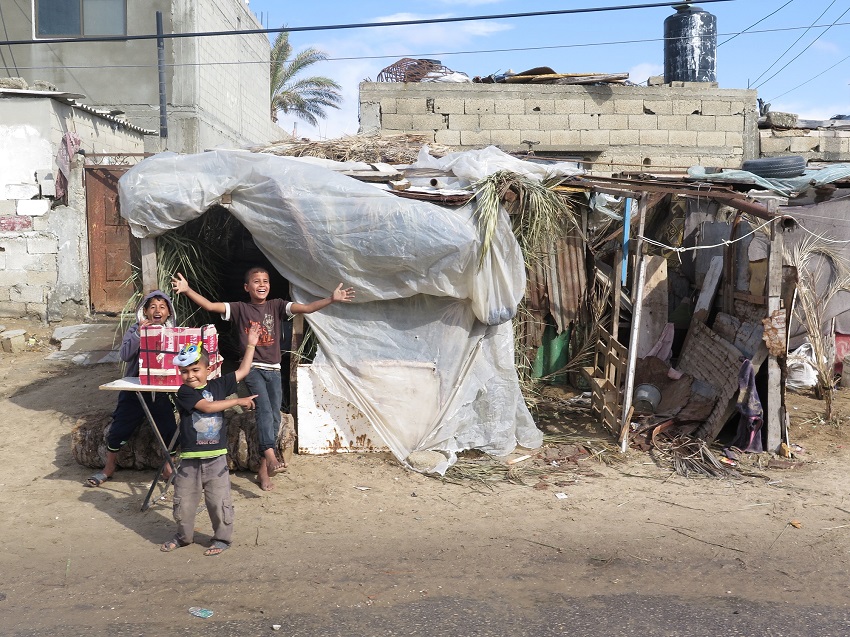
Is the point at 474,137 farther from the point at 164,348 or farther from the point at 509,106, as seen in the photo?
the point at 164,348

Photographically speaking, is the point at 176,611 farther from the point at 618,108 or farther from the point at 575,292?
the point at 618,108

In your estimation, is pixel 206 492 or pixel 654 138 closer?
pixel 206 492

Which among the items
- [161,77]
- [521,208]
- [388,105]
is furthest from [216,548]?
[161,77]

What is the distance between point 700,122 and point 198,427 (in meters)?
10.8

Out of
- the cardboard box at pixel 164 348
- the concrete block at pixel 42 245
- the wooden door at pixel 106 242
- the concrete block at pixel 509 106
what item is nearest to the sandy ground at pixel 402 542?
the cardboard box at pixel 164 348

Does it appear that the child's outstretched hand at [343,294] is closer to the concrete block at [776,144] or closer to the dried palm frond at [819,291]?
the dried palm frond at [819,291]

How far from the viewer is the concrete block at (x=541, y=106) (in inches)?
494

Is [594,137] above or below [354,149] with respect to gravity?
above

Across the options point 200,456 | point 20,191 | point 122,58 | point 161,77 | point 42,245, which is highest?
point 122,58

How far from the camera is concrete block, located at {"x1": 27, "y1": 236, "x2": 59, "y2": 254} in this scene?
11172 mm

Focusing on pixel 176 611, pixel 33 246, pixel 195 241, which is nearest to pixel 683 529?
pixel 176 611

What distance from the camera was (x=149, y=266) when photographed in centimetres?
632

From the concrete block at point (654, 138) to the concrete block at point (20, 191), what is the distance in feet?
30.7

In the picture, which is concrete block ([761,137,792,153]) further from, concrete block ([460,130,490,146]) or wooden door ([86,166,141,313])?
wooden door ([86,166,141,313])
